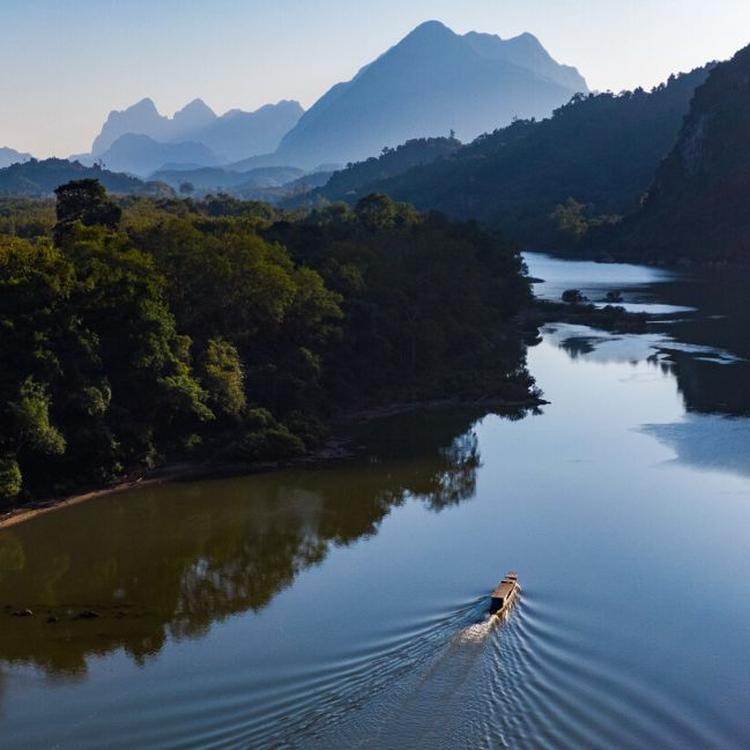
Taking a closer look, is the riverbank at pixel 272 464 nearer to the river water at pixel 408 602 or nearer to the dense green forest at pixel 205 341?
the dense green forest at pixel 205 341

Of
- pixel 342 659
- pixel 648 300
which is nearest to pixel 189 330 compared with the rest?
pixel 342 659

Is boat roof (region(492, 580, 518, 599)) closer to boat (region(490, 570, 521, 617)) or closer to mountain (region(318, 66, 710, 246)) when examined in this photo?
boat (region(490, 570, 521, 617))

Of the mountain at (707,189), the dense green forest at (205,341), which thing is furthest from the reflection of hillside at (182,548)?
the mountain at (707,189)

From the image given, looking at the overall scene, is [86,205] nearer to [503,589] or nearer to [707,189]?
[503,589]

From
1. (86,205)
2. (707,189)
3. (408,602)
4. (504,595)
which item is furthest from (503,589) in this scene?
(707,189)

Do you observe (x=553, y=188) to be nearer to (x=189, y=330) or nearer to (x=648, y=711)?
(x=189, y=330)

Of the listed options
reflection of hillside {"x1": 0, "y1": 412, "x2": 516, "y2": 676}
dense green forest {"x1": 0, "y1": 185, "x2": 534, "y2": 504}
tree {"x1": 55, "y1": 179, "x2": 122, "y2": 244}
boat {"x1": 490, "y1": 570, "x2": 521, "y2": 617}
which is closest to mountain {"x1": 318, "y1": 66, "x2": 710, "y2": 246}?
dense green forest {"x1": 0, "y1": 185, "x2": 534, "y2": 504}
